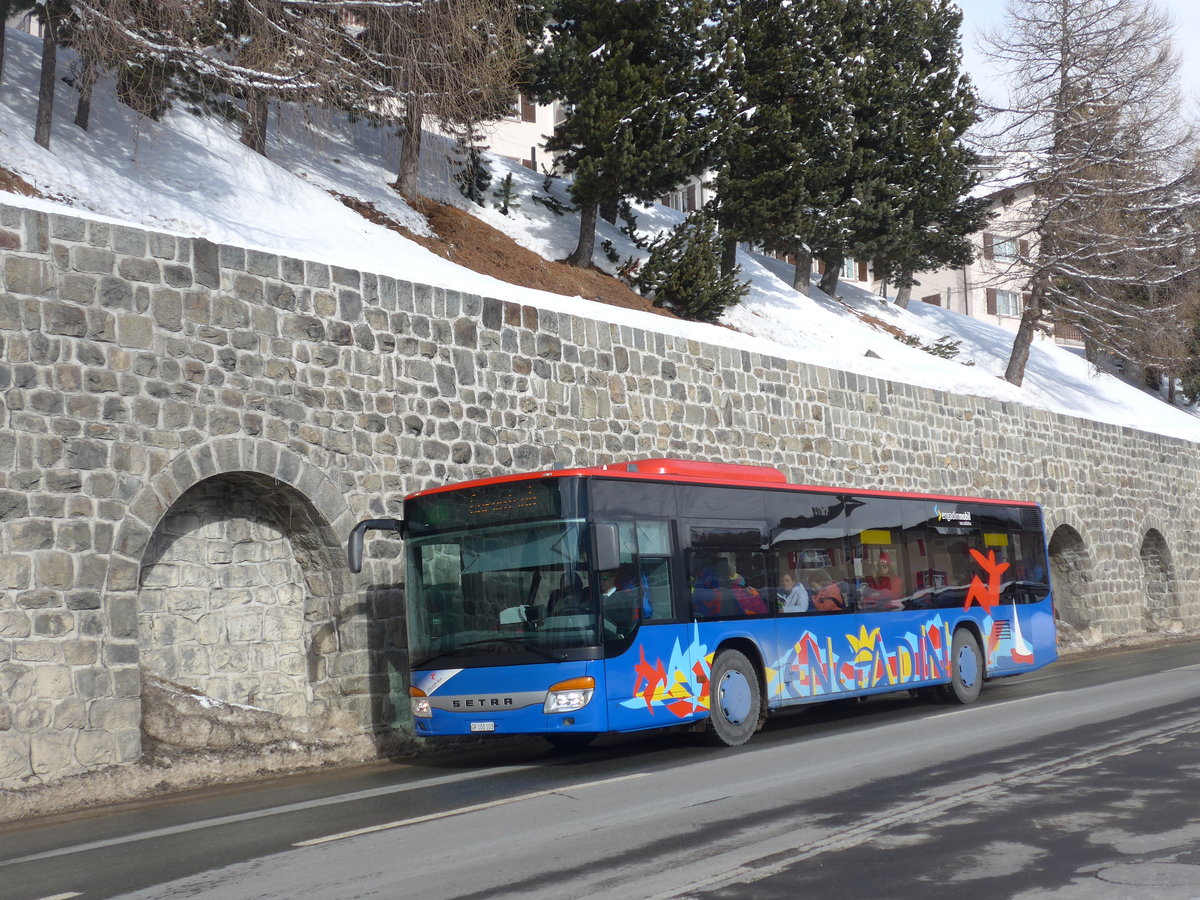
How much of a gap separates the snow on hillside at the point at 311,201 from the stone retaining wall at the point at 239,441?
2.30ft

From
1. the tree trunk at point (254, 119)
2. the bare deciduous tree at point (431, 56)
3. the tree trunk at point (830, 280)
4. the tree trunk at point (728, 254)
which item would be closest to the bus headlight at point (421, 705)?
the tree trunk at point (254, 119)

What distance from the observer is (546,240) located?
30.2 meters

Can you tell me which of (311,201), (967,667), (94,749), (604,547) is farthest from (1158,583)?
(94,749)

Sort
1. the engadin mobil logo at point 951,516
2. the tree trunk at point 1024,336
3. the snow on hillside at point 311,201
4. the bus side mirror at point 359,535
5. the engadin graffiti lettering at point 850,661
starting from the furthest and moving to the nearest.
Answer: the tree trunk at point 1024,336, the snow on hillside at point 311,201, the engadin mobil logo at point 951,516, the bus side mirror at point 359,535, the engadin graffiti lettering at point 850,661

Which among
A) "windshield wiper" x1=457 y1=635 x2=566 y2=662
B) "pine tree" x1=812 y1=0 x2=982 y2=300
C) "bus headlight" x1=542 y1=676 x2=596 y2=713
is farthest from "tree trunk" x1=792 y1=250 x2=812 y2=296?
"bus headlight" x1=542 y1=676 x2=596 y2=713

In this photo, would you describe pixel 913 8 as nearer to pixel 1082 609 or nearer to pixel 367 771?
pixel 1082 609

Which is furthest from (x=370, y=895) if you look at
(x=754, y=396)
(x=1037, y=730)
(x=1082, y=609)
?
(x=1082, y=609)

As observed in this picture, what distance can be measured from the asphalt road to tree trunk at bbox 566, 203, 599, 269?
18.8m

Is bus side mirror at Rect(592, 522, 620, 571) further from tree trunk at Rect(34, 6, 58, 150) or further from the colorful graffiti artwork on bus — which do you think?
tree trunk at Rect(34, 6, 58, 150)

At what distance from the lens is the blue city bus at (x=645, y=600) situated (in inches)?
412

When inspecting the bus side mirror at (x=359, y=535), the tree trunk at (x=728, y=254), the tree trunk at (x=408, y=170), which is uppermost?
the tree trunk at (x=408, y=170)

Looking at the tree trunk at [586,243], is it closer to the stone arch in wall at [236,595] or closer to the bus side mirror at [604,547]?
the stone arch in wall at [236,595]

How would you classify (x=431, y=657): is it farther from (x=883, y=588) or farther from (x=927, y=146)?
(x=927, y=146)

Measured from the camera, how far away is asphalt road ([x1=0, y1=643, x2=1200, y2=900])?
5.96m
